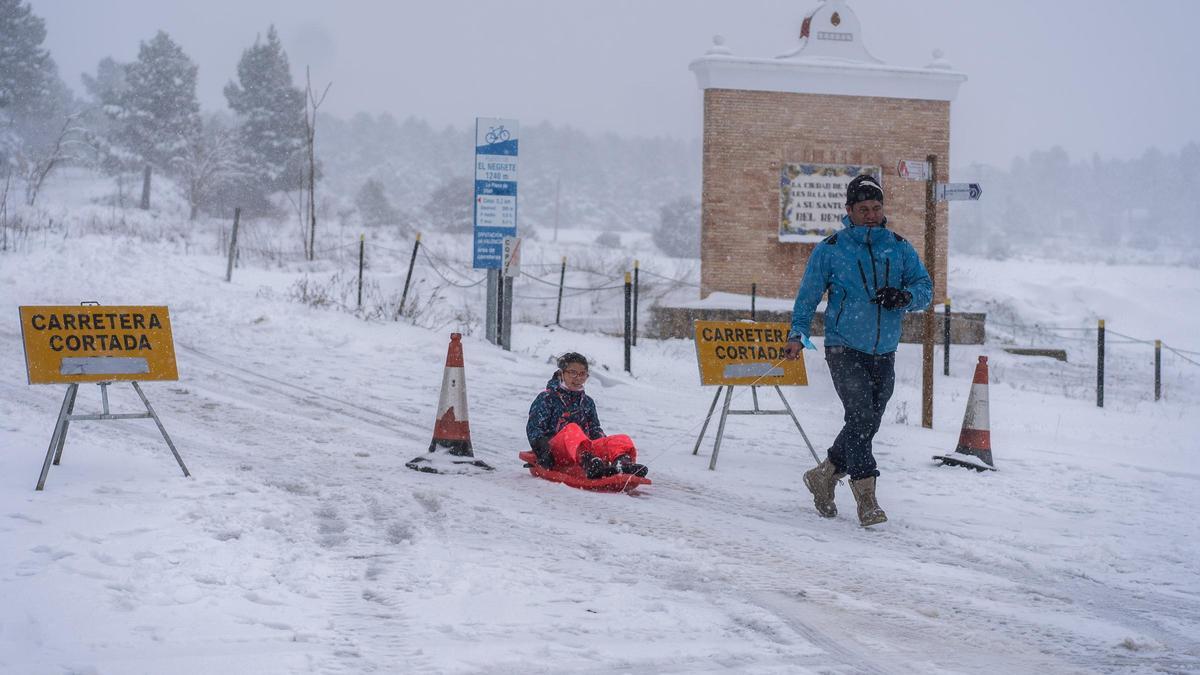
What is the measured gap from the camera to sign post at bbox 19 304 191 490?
612cm

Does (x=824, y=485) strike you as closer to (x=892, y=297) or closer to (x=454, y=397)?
(x=892, y=297)

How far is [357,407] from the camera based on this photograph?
1017cm

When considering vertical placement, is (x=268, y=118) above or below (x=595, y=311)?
above

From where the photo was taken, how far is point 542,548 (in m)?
5.44

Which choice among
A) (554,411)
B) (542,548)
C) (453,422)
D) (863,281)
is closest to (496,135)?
(453,422)

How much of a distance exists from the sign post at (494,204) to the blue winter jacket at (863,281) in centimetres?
1037

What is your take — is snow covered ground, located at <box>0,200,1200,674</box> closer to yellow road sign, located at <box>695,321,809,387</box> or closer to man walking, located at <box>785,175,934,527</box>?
man walking, located at <box>785,175,934,527</box>

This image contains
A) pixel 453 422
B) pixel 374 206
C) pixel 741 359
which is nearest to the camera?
pixel 453 422

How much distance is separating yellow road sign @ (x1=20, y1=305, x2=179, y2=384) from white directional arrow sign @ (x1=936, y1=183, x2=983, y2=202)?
21.6 feet

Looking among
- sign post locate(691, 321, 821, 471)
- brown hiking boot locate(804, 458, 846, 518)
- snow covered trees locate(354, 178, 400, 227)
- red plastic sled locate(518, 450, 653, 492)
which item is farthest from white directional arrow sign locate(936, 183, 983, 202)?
snow covered trees locate(354, 178, 400, 227)

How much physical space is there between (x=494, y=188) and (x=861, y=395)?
11.2 meters

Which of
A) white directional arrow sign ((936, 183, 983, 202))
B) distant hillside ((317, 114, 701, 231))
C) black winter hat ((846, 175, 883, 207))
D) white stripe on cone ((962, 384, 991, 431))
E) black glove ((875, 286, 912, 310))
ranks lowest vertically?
white stripe on cone ((962, 384, 991, 431))

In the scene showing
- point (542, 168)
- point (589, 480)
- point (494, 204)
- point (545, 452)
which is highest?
point (542, 168)

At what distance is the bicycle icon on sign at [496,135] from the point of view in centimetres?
1652
